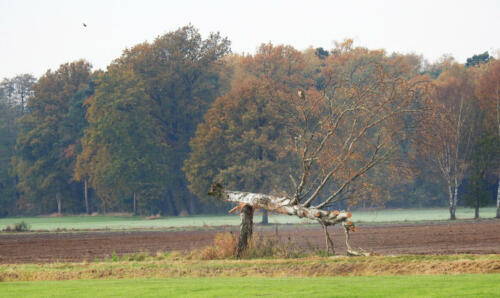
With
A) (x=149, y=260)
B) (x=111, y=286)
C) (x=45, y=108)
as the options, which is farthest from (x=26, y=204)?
(x=111, y=286)

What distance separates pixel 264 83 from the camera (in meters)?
72.6

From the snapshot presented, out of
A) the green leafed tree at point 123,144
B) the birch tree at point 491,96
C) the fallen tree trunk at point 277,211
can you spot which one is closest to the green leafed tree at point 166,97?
the green leafed tree at point 123,144

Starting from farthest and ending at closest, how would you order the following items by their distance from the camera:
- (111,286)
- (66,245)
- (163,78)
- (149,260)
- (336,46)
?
(336,46) < (163,78) < (66,245) < (149,260) < (111,286)

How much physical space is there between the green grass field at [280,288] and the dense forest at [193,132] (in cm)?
4712

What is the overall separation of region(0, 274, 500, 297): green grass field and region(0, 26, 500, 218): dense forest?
155ft

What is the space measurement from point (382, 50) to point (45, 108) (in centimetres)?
4521

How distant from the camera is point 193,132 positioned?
9619 cm

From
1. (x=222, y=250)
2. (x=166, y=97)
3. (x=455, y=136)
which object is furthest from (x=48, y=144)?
(x=222, y=250)

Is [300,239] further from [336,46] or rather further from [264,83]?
[336,46]

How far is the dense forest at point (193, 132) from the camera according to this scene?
233 ft

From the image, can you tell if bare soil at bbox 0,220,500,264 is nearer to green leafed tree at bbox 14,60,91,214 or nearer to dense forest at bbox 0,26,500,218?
dense forest at bbox 0,26,500,218

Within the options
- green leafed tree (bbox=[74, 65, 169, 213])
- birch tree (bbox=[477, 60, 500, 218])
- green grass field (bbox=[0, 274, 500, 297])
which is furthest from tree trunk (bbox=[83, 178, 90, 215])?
green grass field (bbox=[0, 274, 500, 297])

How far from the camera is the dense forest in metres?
70.9

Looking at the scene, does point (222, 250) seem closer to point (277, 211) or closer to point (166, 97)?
point (277, 211)
